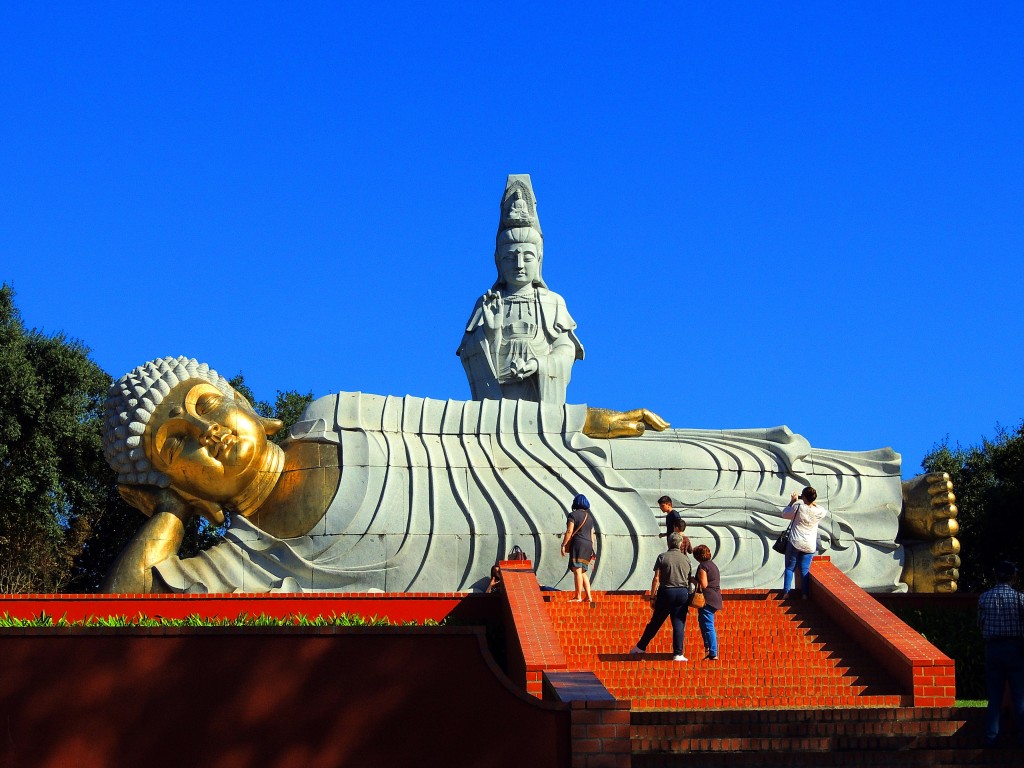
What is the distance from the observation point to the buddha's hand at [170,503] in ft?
58.8

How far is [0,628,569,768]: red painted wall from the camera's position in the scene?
10375mm

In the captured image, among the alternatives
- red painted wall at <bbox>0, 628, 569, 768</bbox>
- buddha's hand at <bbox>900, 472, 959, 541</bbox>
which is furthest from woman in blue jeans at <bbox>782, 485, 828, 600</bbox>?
red painted wall at <bbox>0, 628, 569, 768</bbox>

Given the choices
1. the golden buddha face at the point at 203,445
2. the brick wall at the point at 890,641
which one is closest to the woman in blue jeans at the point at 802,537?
the brick wall at the point at 890,641

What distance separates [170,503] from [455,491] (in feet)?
10.5

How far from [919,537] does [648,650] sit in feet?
21.3

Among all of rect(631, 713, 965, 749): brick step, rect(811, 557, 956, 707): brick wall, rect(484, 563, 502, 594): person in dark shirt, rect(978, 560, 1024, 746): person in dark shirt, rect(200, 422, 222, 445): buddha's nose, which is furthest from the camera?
rect(200, 422, 222, 445): buddha's nose

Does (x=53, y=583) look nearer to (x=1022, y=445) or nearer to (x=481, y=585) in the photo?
(x=481, y=585)

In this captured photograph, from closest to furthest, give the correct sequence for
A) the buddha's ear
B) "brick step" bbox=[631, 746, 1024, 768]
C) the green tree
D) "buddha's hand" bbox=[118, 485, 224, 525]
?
"brick step" bbox=[631, 746, 1024, 768], "buddha's hand" bbox=[118, 485, 224, 525], the buddha's ear, the green tree

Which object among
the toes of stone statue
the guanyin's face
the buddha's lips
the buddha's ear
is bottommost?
the toes of stone statue

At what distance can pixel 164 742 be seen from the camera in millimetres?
10484

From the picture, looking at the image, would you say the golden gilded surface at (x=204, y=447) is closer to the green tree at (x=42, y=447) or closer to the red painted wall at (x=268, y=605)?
the red painted wall at (x=268, y=605)

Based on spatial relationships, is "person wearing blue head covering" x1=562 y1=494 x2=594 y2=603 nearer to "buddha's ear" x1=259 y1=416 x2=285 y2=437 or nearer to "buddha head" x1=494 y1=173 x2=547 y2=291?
"buddha's ear" x1=259 y1=416 x2=285 y2=437

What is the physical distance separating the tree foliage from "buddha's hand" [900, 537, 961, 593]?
6.76 meters

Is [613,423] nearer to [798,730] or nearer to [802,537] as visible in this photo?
[802,537]
